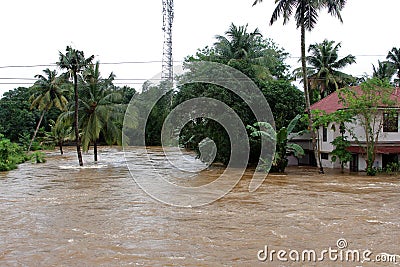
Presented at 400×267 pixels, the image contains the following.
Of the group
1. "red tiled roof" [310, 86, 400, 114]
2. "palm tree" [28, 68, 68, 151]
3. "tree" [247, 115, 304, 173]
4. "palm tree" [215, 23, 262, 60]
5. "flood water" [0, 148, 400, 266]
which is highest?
"palm tree" [215, 23, 262, 60]

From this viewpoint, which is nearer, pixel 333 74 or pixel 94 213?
pixel 94 213

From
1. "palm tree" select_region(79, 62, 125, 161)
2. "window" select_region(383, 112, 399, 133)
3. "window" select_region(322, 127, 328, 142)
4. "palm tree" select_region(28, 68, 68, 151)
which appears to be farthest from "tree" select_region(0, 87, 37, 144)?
"window" select_region(383, 112, 399, 133)

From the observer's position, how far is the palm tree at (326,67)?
36.6m

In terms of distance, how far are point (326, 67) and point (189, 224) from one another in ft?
95.9

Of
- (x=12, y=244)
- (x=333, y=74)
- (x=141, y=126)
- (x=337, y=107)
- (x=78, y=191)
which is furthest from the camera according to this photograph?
(x=141, y=126)

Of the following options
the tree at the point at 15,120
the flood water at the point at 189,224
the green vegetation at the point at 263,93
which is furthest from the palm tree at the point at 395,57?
the tree at the point at 15,120

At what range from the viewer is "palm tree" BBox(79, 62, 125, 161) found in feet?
92.9

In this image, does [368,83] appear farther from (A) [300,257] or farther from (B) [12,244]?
(B) [12,244]

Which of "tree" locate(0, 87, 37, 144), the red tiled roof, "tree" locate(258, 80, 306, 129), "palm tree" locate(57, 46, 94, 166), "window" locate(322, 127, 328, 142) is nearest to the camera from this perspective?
"palm tree" locate(57, 46, 94, 166)

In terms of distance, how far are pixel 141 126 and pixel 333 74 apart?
64.3 feet

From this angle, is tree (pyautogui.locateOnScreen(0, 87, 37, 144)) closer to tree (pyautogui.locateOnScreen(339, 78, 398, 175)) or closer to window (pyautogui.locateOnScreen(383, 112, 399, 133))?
tree (pyautogui.locateOnScreen(339, 78, 398, 175))

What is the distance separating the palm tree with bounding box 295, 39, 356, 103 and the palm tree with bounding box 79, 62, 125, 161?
16.6 m

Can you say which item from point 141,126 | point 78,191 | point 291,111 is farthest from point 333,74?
point 78,191

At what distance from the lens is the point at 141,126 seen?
4375 centimetres
